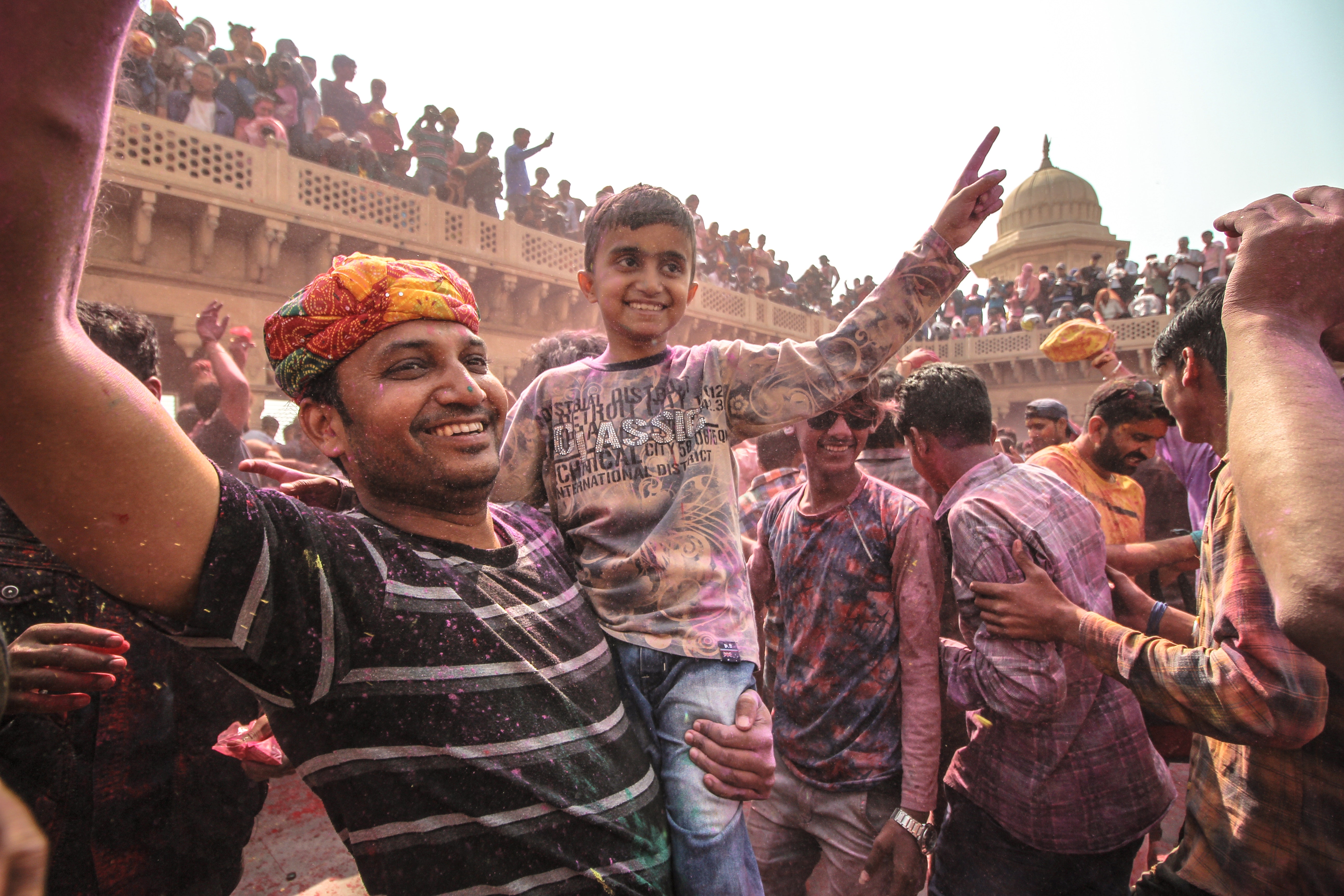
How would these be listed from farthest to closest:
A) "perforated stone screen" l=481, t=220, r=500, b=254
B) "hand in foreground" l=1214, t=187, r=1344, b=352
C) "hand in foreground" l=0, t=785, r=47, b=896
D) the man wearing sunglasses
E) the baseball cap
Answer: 1. "perforated stone screen" l=481, t=220, r=500, b=254
2. the baseball cap
3. the man wearing sunglasses
4. "hand in foreground" l=1214, t=187, r=1344, b=352
5. "hand in foreground" l=0, t=785, r=47, b=896

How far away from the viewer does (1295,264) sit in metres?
1.18

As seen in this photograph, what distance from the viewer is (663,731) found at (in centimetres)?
153

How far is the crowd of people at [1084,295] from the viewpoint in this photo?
17.5m

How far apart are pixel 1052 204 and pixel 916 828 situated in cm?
4143

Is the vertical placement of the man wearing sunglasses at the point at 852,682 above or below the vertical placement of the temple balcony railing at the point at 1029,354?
below

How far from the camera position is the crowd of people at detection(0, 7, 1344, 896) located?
948 mm

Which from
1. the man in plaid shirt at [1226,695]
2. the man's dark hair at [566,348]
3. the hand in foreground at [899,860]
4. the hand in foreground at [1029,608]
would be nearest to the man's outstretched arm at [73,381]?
the man in plaid shirt at [1226,695]

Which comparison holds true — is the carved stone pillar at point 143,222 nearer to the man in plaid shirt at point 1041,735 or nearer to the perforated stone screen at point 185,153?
the perforated stone screen at point 185,153

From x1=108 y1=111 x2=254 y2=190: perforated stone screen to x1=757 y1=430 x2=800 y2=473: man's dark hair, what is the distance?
953cm

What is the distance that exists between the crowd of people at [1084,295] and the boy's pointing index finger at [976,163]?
1675 centimetres

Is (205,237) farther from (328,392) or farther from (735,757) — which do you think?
(735,757)

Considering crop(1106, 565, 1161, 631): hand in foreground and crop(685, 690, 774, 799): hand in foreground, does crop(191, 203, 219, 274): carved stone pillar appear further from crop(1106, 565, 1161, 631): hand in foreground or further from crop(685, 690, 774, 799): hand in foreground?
crop(1106, 565, 1161, 631): hand in foreground

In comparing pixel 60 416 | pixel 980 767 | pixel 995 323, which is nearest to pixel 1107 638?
pixel 980 767

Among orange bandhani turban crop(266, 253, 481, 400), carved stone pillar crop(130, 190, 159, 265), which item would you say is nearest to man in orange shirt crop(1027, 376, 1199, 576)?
orange bandhani turban crop(266, 253, 481, 400)
